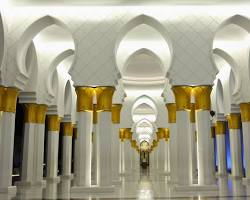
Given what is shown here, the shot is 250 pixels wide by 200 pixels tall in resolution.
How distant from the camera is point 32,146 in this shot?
10766 mm

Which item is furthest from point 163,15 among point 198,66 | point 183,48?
point 198,66

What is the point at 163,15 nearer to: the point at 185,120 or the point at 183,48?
the point at 183,48

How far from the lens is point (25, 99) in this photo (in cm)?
1082

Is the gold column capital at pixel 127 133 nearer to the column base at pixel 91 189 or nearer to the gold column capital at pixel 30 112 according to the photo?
the gold column capital at pixel 30 112

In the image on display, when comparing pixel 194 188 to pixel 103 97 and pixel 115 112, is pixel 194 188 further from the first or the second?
pixel 115 112

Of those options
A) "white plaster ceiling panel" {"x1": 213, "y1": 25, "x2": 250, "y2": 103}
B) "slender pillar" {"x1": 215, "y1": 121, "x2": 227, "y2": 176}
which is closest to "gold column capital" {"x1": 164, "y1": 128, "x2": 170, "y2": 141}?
"slender pillar" {"x1": 215, "y1": 121, "x2": 227, "y2": 176}

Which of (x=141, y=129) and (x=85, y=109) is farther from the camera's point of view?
(x=141, y=129)

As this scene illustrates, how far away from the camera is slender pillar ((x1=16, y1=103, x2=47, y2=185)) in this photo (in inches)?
414

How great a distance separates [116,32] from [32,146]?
4562 millimetres

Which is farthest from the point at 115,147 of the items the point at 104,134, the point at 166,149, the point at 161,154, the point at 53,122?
the point at 161,154

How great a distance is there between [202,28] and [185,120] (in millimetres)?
2317

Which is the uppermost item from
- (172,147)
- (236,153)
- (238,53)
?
(238,53)

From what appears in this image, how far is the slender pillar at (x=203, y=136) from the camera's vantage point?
27.5 ft

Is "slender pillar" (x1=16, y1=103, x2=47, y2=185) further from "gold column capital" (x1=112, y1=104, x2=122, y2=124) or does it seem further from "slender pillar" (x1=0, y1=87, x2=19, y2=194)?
"gold column capital" (x1=112, y1=104, x2=122, y2=124)
